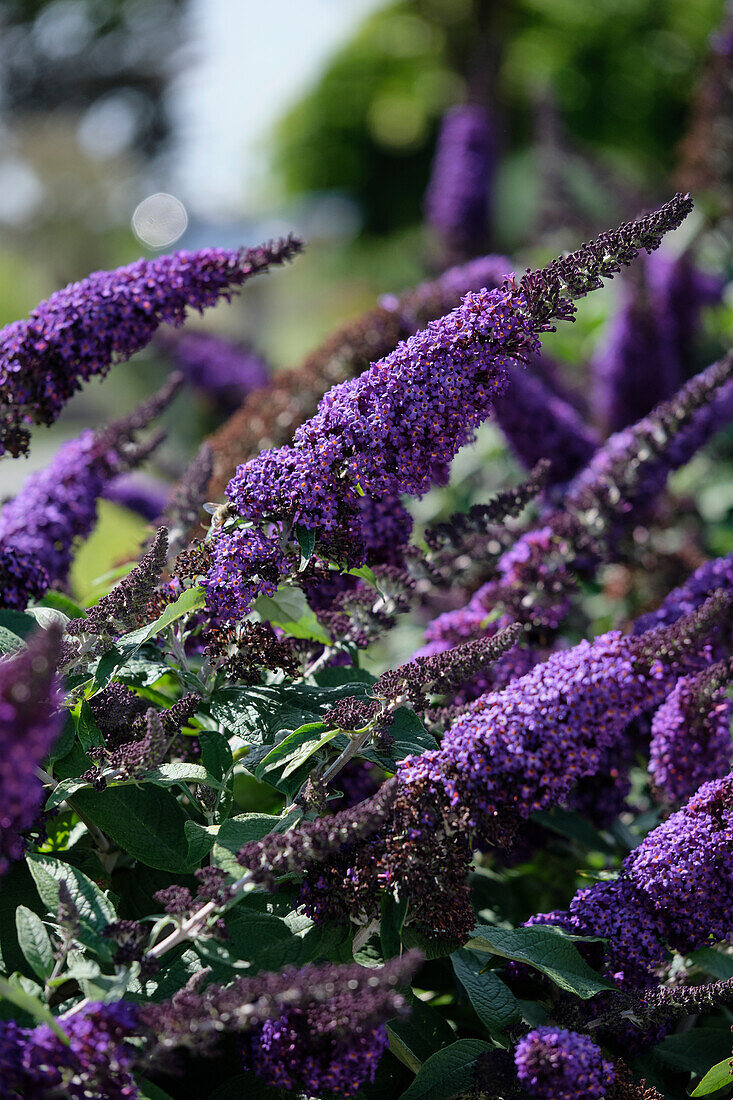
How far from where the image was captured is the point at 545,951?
118cm

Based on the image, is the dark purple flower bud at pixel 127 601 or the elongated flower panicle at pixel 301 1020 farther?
the dark purple flower bud at pixel 127 601

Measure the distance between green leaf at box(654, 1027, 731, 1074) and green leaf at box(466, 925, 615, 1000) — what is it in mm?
208

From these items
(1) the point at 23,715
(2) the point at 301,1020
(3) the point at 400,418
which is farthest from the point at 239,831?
(3) the point at 400,418

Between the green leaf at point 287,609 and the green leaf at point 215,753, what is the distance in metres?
0.19

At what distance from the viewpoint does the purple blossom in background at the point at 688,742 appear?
56.9 inches

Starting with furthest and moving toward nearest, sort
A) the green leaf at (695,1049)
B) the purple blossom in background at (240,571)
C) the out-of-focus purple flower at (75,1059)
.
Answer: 1. the green leaf at (695,1049)
2. the purple blossom in background at (240,571)
3. the out-of-focus purple flower at (75,1059)

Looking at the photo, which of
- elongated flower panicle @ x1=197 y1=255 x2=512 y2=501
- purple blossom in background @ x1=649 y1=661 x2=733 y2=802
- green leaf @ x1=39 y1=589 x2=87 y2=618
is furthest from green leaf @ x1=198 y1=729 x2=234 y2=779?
elongated flower panicle @ x1=197 y1=255 x2=512 y2=501

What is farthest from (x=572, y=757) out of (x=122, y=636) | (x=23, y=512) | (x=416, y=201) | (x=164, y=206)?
(x=164, y=206)

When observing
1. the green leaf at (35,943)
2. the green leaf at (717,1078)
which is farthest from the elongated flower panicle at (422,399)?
the green leaf at (717,1078)

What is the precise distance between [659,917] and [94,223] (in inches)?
1012

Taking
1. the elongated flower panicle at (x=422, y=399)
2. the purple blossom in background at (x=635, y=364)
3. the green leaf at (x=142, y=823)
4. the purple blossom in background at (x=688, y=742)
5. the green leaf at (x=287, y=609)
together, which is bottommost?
the purple blossom in background at (x=688, y=742)

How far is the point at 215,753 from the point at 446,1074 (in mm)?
464

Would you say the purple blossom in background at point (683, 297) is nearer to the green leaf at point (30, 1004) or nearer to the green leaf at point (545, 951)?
the green leaf at point (545, 951)

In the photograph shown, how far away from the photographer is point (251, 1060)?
1.07 meters
